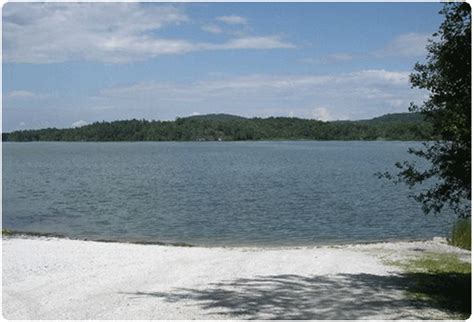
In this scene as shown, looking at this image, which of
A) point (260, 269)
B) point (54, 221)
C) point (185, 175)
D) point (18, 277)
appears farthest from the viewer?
point (185, 175)

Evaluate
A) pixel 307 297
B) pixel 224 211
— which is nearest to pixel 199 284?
pixel 307 297

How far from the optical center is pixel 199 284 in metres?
15.6

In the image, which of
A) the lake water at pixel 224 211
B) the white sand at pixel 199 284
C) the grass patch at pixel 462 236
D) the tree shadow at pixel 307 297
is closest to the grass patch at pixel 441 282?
the tree shadow at pixel 307 297

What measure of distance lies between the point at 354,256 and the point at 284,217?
663 inches

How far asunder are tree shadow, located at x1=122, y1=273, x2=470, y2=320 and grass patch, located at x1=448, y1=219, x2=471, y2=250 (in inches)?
403

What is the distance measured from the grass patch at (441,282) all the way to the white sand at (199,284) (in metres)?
0.50

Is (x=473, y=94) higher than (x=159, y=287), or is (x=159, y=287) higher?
(x=473, y=94)

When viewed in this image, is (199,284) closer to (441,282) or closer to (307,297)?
(307,297)

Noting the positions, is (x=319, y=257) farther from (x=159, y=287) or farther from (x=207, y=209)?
(x=207, y=209)

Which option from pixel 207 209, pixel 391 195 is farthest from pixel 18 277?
pixel 391 195

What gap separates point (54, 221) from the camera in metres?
38.4

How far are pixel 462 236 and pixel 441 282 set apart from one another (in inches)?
431

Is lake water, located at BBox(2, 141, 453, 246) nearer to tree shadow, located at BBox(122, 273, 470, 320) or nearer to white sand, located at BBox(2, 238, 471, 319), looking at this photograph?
white sand, located at BBox(2, 238, 471, 319)

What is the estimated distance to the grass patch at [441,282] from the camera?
13.6 metres
